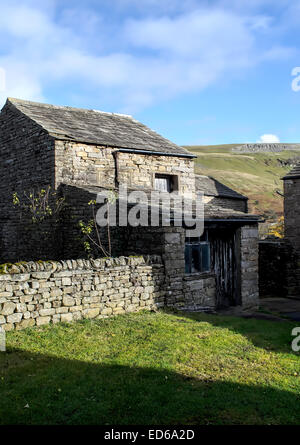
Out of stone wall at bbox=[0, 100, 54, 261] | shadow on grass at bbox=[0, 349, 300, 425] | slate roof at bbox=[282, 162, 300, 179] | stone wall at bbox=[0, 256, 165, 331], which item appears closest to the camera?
shadow on grass at bbox=[0, 349, 300, 425]

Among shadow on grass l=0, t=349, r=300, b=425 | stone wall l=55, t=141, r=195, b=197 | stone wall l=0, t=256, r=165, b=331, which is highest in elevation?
stone wall l=55, t=141, r=195, b=197

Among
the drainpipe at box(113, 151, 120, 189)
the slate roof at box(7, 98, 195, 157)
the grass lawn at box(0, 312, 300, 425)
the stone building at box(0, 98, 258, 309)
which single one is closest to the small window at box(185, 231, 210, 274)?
the stone building at box(0, 98, 258, 309)

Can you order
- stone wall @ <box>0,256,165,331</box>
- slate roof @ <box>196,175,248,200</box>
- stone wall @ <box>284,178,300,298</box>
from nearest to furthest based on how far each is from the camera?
stone wall @ <box>0,256,165,331</box>, stone wall @ <box>284,178,300,298</box>, slate roof @ <box>196,175,248,200</box>

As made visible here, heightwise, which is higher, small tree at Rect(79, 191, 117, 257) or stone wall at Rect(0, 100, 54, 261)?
stone wall at Rect(0, 100, 54, 261)

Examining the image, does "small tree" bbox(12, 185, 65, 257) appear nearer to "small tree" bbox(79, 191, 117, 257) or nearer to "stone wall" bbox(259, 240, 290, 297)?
"small tree" bbox(79, 191, 117, 257)

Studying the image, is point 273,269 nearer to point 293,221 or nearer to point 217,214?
point 293,221

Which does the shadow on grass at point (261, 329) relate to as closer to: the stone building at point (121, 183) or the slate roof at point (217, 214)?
the stone building at point (121, 183)

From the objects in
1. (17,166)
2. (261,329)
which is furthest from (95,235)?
(17,166)

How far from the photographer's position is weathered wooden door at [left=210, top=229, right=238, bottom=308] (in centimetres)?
1212

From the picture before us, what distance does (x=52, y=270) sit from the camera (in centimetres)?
807

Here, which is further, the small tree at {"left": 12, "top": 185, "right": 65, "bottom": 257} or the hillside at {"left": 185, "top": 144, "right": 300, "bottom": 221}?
the hillside at {"left": 185, "top": 144, "right": 300, "bottom": 221}

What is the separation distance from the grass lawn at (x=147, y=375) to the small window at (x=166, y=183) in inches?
309

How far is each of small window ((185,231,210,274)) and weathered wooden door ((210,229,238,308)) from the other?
20.1 inches

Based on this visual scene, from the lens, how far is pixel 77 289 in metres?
8.44
